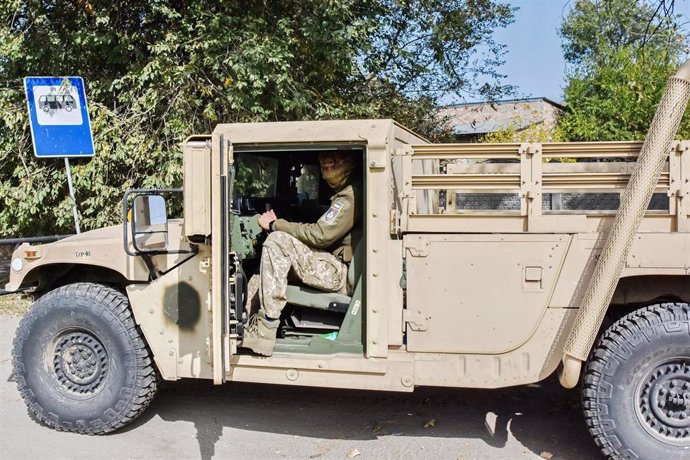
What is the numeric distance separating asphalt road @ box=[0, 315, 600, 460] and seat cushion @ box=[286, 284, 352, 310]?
94 cm

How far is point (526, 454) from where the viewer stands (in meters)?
4.10

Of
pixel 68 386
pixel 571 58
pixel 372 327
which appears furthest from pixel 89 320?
pixel 571 58

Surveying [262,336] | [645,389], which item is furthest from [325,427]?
[645,389]

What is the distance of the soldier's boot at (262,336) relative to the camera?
4.01 meters

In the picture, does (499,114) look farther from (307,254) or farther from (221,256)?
(221,256)

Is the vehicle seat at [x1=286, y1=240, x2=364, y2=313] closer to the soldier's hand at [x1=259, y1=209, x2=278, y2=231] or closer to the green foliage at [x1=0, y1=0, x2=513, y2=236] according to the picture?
the soldier's hand at [x1=259, y1=209, x2=278, y2=231]

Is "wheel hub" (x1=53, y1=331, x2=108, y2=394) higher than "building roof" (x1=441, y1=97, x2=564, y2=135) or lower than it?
lower

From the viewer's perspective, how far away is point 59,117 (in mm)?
7039

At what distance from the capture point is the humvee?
11.9 feet

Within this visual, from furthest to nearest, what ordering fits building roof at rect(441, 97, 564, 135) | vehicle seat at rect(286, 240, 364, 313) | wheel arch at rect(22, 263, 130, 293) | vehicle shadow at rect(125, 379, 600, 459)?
building roof at rect(441, 97, 564, 135) < wheel arch at rect(22, 263, 130, 293) < vehicle shadow at rect(125, 379, 600, 459) < vehicle seat at rect(286, 240, 364, 313)

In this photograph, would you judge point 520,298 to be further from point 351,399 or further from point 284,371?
point 351,399

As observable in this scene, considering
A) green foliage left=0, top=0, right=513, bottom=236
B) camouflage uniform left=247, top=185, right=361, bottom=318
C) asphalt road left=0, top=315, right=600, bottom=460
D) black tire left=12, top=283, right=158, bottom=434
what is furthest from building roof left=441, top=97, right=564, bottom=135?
black tire left=12, top=283, right=158, bottom=434

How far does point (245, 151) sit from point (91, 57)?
5428mm

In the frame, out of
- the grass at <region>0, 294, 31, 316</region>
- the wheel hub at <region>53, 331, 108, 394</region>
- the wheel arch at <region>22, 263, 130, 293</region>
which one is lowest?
the grass at <region>0, 294, 31, 316</region>
